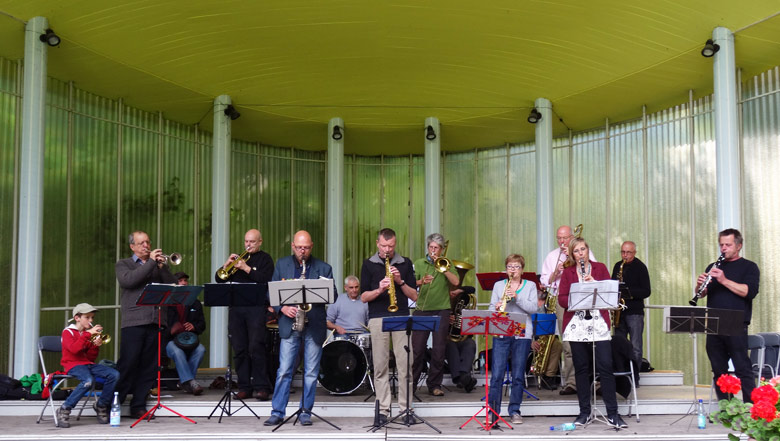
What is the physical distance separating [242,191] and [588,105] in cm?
637

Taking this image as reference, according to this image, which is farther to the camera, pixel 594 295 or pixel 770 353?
pixel 770 353

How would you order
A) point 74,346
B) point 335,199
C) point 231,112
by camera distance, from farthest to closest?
point 335,199
point 231,112
point 74,346

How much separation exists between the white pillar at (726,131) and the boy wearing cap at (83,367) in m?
6.75

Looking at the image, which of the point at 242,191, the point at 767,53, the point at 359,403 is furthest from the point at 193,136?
the point at 767,53

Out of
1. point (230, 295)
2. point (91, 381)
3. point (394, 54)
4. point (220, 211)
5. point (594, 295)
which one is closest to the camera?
point (594, 295)

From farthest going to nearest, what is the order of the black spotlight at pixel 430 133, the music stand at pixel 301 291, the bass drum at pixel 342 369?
1. the black spotlight at pixel 430 133
2. the bass drum at pixel 342 369
3. the music stand at pixel 301 291

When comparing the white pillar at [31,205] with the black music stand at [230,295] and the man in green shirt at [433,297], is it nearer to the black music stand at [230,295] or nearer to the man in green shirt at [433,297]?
the black music stand at [230,295]

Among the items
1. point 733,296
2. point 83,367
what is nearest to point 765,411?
point 733,296

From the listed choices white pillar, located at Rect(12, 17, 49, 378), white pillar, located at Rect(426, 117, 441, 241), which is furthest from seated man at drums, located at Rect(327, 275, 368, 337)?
white pillar, located at Rect(426, 117, 441, 241)

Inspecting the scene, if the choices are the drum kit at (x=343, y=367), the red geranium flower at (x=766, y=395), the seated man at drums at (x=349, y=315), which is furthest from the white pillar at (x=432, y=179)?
the red geranium flower at (x=766, y=395)

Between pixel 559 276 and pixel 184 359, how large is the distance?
425 cm

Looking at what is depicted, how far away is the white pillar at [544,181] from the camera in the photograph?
11.9 metres

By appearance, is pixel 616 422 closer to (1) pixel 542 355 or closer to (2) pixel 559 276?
(2) pixel 559 276

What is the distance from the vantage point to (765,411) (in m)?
3.59
